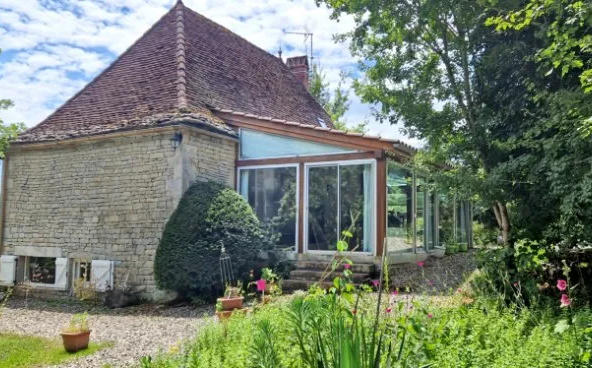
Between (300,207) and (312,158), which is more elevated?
(312,158)

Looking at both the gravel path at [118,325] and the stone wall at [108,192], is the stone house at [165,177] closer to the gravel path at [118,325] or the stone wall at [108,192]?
the stone wall at [108,192]

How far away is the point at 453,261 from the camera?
12.1 meters

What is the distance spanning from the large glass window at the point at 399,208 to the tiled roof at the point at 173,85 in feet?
13.7

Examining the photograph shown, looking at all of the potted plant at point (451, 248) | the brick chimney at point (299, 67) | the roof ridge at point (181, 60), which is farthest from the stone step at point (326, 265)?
the brick chimney at point (299, 67)

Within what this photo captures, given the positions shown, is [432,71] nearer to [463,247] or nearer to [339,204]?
[339,204]

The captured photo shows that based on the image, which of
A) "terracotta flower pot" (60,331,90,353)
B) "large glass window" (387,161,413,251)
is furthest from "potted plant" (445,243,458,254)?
"terracotta flower pot" (60,331,90,353)

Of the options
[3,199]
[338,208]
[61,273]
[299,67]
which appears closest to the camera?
[338,208]

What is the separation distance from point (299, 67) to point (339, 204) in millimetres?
11135

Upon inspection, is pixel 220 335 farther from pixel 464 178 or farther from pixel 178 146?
pixel 178 146

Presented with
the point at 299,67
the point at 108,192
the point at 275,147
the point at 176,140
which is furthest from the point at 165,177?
the point at 299,67

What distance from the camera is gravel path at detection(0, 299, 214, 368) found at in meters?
5.69

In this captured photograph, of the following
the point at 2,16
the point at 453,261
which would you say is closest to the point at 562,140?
the point at 453,261

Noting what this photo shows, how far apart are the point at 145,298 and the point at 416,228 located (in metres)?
6.65

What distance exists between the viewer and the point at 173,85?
11.4m
